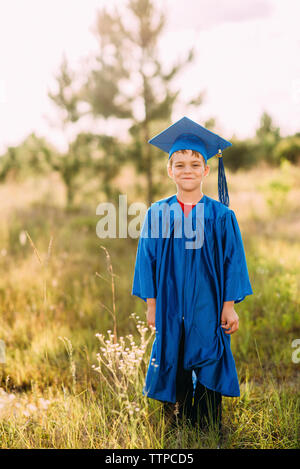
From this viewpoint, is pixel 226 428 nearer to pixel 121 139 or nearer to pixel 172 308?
pixel 172 308

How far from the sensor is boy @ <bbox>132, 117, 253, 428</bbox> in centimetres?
202

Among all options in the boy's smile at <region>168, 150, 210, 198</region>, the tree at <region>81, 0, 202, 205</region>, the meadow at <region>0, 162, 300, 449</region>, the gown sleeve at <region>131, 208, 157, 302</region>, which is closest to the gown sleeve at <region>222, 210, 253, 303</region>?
the boy's smile at <region>168, 150, 210, 198</region>

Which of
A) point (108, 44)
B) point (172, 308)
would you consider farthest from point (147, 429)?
point (108, 44)

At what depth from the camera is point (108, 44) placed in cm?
752

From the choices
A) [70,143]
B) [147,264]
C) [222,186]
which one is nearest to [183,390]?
[147,264]

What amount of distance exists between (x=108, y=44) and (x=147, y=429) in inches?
296

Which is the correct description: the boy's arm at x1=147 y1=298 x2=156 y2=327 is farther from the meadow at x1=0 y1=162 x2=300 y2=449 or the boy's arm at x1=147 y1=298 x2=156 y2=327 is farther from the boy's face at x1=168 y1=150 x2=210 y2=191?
the boy's face at x1=168 y1=150 x2=210 y2=191

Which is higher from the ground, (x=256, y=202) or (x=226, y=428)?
(x=256, y=202)

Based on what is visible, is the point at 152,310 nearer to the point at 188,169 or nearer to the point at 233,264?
the point at 233,264

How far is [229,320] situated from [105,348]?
4.28 ft

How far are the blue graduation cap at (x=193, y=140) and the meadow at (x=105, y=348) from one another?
3.23ft

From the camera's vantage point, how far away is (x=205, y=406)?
2.13 meters

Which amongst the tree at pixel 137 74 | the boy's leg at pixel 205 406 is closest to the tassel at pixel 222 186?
the boy's leg at pixel 205 406

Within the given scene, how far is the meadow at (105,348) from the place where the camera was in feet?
6.64
